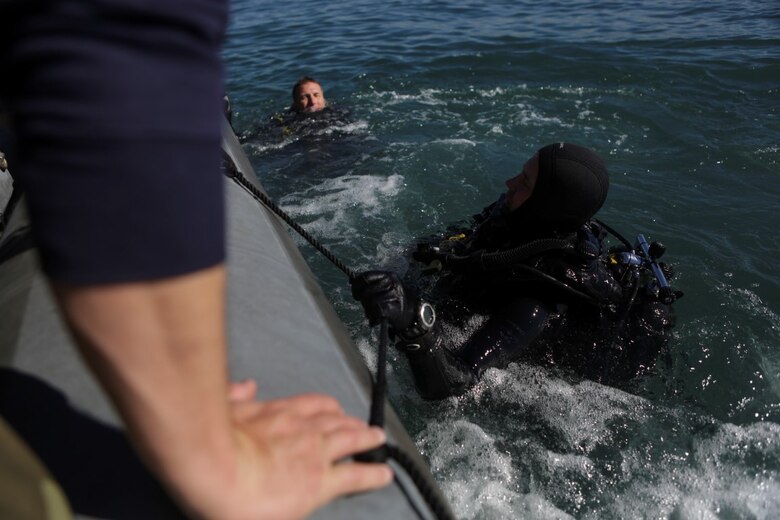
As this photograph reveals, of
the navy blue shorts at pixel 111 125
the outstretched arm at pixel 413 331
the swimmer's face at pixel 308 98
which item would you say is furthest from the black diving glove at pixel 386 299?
the swimmer's face at pixel 308 98

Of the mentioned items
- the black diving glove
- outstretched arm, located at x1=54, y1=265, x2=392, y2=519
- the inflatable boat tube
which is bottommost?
the black diving glove

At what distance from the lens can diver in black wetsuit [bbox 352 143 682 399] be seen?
101 inches

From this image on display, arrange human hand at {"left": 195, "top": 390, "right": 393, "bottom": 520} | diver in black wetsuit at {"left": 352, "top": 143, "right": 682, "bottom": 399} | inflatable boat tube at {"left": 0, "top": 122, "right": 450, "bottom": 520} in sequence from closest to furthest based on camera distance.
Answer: human hand at {"left": 195, "top": 390, "right": 393, "bottom": 520}, inflatable boat tube at {"left": 0, "top": 122, "right": 450, "bottom": 520}, diver in black wetsuit at {"left": 352, "top": 143, "right": 682, "bottom": 399}

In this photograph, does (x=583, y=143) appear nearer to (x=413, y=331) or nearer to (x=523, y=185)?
(x=523, y=185)

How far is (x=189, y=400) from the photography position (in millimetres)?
723

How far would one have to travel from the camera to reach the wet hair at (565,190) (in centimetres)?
284

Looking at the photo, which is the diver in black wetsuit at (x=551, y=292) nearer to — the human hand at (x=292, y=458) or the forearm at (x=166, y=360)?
the human hand at (x=292, y=458)

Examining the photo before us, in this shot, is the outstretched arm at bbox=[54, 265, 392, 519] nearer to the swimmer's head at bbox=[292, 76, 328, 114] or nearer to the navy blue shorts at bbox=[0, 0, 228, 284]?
the navy blue shorts at bbox=[0, 0, 228, 284]

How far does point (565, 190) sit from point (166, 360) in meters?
2.44

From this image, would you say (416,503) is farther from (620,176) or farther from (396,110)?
(396,110)

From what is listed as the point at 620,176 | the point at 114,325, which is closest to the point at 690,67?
the point at 620,176

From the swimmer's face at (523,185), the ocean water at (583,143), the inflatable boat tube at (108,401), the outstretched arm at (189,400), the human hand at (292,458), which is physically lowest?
the ocean water at (583,143)

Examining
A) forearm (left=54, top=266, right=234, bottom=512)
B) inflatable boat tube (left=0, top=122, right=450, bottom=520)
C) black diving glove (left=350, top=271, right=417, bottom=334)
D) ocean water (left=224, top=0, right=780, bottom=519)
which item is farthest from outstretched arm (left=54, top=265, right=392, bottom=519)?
ocean water (left=224, top=0, right=780, bottom=519)

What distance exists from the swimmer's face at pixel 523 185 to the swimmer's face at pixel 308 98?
447 centimetres
